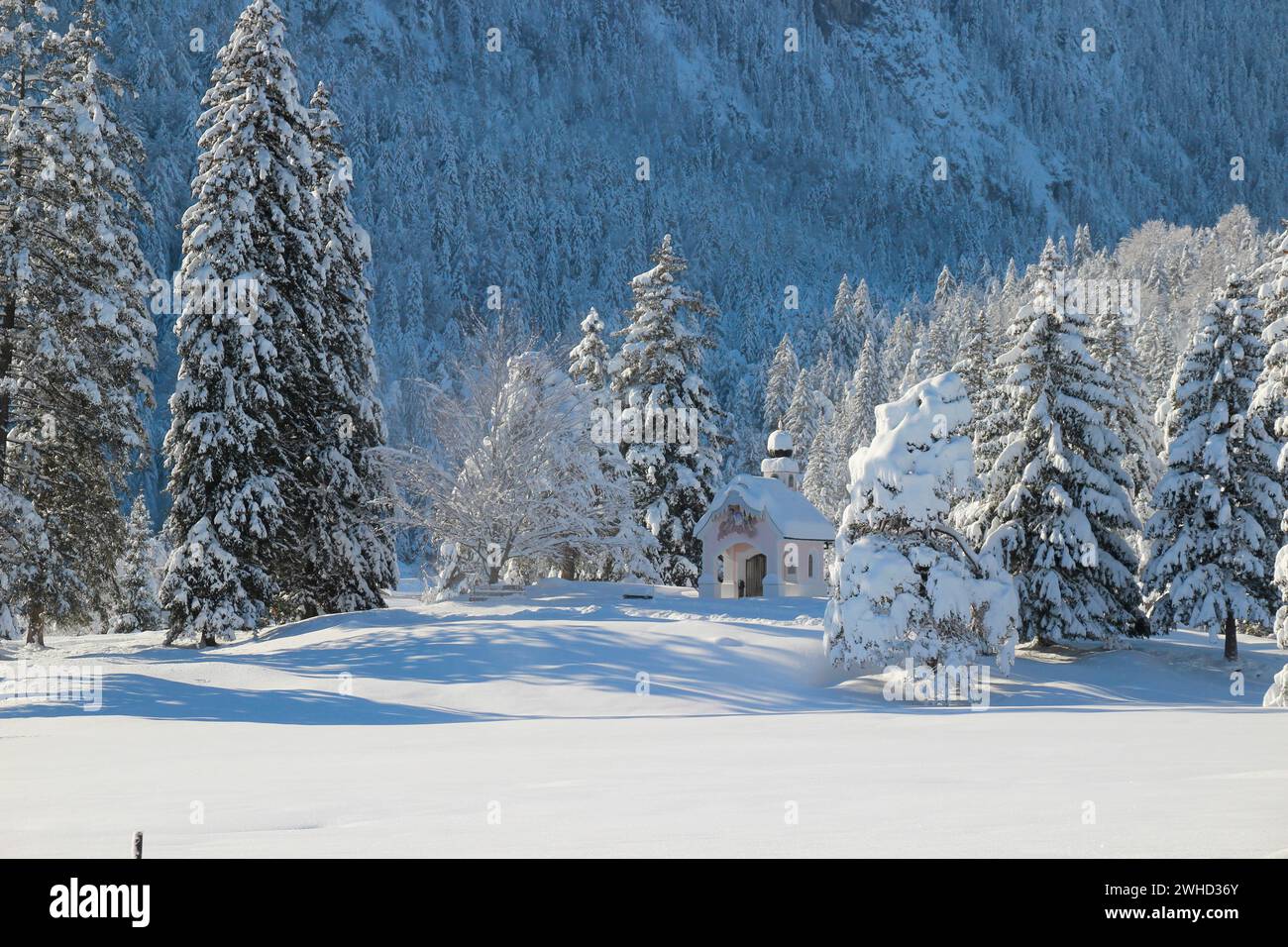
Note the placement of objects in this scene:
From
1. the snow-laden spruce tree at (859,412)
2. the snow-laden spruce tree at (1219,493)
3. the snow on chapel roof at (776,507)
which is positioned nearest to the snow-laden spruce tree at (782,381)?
the snow-laden spruce tree at (859,412)

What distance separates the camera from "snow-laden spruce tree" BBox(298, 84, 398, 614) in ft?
122

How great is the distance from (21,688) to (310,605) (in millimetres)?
14200

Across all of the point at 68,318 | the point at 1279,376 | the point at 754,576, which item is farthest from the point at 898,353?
the point at 68,318

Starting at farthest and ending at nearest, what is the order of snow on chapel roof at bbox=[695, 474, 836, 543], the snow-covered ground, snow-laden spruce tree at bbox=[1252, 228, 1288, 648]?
1. snow on chapel roof at bbox=[695, 474, 836, 543]
2. snow-laden spruce tree at bbox=[1252, 228, 1288, 648]
3. the snow-covered ground

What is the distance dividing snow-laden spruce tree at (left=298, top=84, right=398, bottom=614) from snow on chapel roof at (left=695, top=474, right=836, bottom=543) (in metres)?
13.0

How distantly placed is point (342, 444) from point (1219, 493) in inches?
Result: 1103

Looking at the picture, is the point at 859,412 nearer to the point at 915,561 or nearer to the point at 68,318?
the point at 915,561

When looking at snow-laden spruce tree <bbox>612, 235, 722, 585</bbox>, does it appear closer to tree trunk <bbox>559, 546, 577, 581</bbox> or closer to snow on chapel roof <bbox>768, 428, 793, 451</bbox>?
snow on chapel roof <bbox>768, 428, 793, 451</bbox>

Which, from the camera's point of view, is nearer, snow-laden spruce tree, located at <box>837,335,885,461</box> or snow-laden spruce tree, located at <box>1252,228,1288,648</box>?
snow-laden spruce tree, located at <box>1252,228,1288,648</box>

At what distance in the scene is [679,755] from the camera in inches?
498

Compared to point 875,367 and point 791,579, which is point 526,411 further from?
point 875,367

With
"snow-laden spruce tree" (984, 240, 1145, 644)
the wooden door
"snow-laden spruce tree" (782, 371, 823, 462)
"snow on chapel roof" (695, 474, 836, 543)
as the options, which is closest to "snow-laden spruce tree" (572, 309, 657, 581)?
"snow on chapel roof" (695, 474, 836, 543)

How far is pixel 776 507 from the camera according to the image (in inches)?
1773
